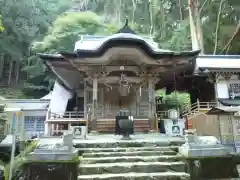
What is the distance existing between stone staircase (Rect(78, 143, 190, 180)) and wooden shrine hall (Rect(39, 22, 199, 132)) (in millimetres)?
5824

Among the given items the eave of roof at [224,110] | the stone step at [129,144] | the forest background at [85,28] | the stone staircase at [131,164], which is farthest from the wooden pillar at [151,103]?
the forest background at [85,28]

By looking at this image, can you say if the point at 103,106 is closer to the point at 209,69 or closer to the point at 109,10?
the point at 209,69

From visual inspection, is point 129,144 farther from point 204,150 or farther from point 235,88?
point 235,88

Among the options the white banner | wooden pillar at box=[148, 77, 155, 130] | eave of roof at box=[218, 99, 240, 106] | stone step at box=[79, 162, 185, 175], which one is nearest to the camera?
stone step at box=[79, 162, 185, 175]

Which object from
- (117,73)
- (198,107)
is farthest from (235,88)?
(117,73)

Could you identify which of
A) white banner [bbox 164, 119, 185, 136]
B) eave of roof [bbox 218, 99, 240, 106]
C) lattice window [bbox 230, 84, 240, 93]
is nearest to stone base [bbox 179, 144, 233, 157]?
white banner [bbox 164, 119, 185, 136]

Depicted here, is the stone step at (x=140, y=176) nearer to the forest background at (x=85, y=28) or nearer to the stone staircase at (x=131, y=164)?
the stone staircase at (x=131, y=164)

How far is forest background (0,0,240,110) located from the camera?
2523 centimetres

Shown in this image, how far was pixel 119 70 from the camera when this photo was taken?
41.2ft

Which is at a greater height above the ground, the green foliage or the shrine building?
the green foliage

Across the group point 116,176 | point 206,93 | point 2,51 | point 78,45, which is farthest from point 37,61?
point 116,176

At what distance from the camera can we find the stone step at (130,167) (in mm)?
4961

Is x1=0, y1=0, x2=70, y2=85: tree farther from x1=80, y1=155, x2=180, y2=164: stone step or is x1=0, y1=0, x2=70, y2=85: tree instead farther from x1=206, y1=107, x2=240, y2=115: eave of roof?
x1=80, y1=155, x2=180, y2=164: stone step

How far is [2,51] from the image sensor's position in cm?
2991
